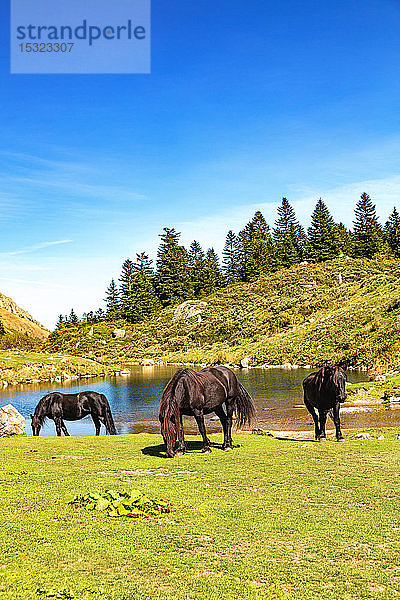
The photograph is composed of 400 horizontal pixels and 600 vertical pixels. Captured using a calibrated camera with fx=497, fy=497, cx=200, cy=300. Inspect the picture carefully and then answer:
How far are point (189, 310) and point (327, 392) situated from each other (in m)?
87.3

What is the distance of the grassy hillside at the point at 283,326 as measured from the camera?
2319 inches

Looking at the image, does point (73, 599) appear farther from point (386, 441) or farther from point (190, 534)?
point (386, 441)

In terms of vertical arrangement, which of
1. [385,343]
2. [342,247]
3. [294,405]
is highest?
[342,247]

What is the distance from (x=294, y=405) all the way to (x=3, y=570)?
98.5 feet

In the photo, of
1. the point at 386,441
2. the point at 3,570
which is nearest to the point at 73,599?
the point at 3,570

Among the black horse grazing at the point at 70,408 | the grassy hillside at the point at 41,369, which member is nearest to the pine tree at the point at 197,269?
the grassy hillside at the point at 41,369

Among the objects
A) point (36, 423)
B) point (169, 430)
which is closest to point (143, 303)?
point (36, 423)

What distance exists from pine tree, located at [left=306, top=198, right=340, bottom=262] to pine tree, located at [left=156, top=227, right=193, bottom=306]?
30595 mm

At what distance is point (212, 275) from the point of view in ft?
400

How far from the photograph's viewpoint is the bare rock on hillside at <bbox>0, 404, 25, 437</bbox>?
22.7 m

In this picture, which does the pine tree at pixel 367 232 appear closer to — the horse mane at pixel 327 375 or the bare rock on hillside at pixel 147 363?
the bare rock on hillside at pixel 147 363

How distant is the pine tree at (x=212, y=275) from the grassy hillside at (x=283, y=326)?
682 centimetres

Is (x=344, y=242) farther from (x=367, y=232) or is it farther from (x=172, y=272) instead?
(x=172, y=272)

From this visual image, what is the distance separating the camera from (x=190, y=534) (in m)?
7.95
